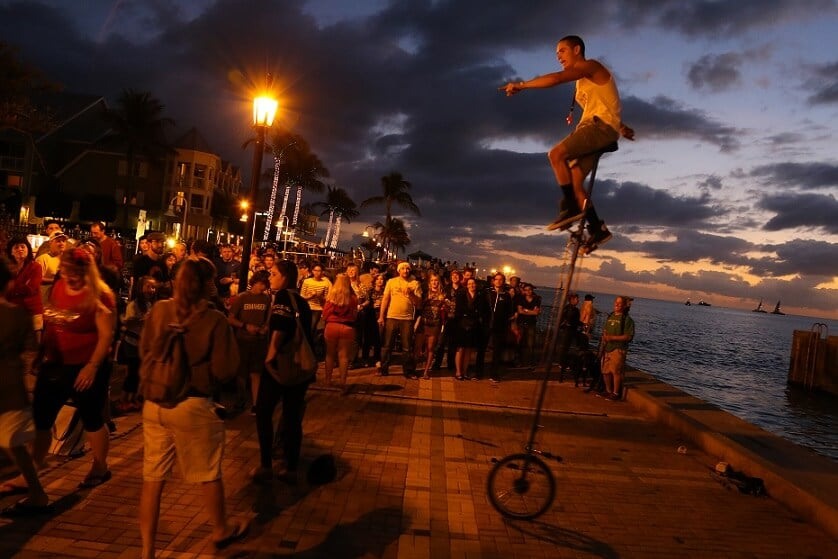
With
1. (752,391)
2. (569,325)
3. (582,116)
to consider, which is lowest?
(752,391)

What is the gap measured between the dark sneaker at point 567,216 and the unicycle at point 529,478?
85mm

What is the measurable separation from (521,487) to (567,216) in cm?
243

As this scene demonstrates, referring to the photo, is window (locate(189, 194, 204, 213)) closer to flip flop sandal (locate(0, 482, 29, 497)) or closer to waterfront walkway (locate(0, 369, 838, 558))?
waterfront walkway (locate(0, 369, 838, 558))

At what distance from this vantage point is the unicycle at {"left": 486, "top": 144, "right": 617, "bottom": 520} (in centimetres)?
550

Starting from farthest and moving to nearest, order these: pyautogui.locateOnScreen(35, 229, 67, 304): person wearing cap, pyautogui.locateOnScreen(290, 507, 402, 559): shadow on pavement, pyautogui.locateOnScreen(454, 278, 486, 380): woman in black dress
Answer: pyautogui.locateOnScreen(454, 278, 486, 380): woman in black dress, pyautogui.locateOnScreen(35, 229, 67, 304): person wearing cap, pyautogui.locateOnScreen(290, 507, 402, 559): shadow on pavement

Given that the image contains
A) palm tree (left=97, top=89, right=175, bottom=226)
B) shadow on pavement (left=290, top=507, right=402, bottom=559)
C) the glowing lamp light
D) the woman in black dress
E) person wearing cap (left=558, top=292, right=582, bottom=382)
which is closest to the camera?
shadow on pavement (left=290, top=507, right=402, bottom=559)

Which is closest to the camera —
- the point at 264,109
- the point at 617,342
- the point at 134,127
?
the point at 264,109

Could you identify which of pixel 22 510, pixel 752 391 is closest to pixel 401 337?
pixel 22 510

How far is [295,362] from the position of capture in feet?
19.5

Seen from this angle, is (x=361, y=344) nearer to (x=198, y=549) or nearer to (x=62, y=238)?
(x=62, y=238)

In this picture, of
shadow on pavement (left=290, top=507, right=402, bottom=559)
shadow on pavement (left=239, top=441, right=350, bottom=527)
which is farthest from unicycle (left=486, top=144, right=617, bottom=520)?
shadow on pavement (left=239, top=441, right=350, bottom=527)

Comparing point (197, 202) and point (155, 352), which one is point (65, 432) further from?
point (197, 202)

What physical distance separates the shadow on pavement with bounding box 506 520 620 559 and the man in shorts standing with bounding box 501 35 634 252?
→ 269cm

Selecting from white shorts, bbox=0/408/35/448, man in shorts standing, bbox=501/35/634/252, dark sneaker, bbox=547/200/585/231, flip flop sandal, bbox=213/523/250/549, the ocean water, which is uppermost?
man in shorts standing, bbox=501/35/634/252
